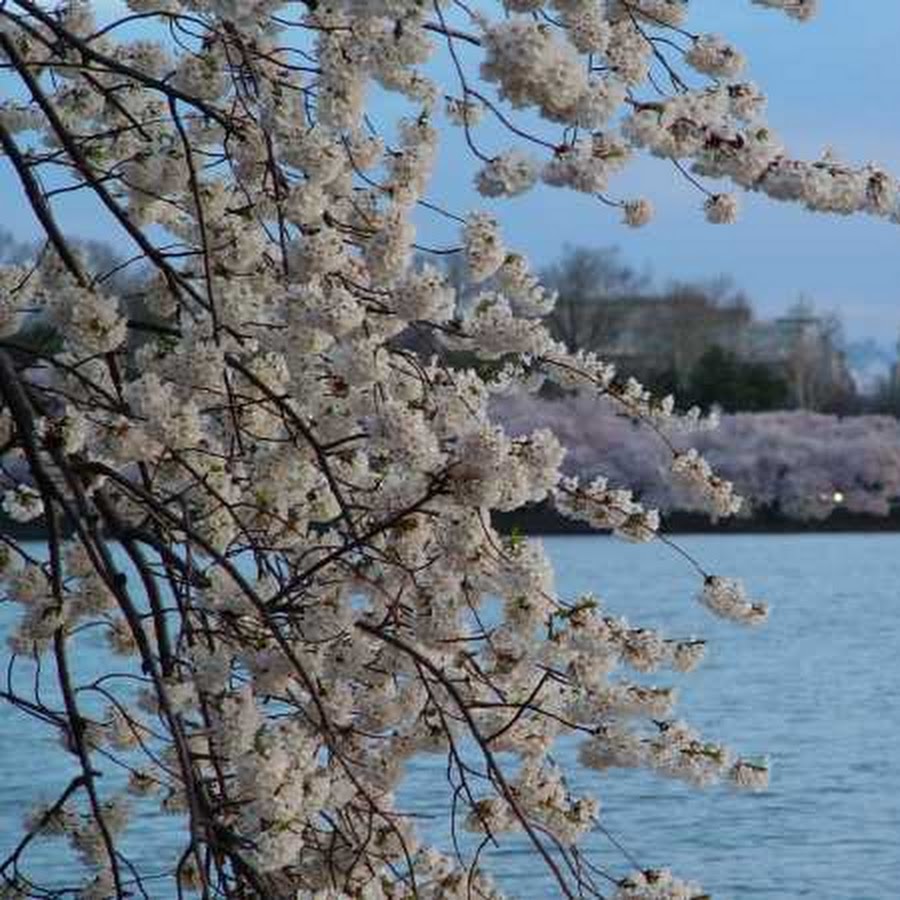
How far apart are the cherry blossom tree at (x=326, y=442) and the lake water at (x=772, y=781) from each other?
2.77 meters

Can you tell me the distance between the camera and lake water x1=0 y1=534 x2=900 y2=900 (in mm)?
12875

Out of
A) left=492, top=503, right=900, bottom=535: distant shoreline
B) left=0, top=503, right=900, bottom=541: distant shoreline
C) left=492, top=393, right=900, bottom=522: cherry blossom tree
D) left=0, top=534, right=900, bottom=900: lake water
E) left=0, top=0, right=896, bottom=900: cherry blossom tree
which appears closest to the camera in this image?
left=0, top=0, right=896, bottom=900: cherry blossom tree

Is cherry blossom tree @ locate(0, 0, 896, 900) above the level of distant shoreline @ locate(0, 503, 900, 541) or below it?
below

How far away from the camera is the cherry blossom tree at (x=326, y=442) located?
14.5ft

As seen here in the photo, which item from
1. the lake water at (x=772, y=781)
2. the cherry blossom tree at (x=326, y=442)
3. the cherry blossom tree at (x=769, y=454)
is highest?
the cherry blossom tree at (x=769, y=454)

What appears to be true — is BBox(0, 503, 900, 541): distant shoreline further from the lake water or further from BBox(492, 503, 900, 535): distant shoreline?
the lake water

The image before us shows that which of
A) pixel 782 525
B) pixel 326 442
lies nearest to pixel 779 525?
pixel 782 525

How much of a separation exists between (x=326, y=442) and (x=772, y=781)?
12.1m

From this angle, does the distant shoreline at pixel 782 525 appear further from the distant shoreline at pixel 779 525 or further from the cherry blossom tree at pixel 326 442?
the cherry blossom tree at pixel 326 442

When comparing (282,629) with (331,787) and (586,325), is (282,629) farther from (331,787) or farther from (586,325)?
(586,325)

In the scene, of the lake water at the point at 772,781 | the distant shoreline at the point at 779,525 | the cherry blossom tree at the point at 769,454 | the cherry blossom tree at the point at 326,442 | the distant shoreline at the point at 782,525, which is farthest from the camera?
the distant shoreline at the point at 782,525

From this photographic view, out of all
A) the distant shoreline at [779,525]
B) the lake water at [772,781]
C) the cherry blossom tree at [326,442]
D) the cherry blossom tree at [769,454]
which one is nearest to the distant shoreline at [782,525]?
the distant shoreline at [779,525]

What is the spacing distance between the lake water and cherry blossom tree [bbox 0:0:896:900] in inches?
109

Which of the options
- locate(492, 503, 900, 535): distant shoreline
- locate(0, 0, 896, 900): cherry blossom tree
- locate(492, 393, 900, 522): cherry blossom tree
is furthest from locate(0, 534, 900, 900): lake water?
locate(492, 503, 900, 535): distant shoreline
